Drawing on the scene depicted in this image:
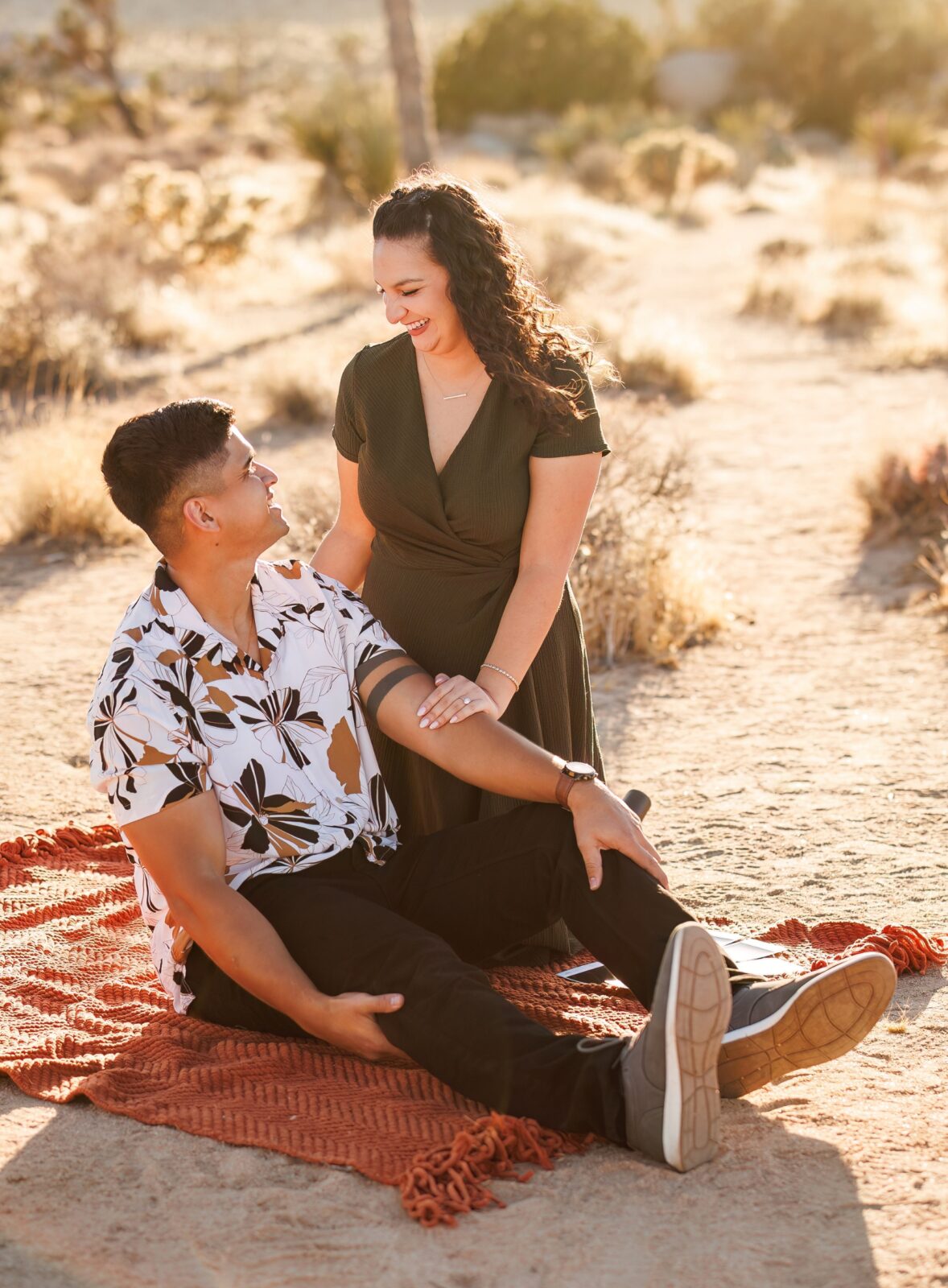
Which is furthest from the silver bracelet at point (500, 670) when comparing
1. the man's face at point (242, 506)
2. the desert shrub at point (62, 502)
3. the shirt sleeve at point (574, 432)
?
the desert shrub at point (62, 502)

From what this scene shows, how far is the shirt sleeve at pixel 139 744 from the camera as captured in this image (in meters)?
2.76

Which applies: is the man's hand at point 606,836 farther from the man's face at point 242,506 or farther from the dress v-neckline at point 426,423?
the dress v-neckline at point 426,423

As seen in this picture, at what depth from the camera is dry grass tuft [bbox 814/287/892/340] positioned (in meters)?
13.8

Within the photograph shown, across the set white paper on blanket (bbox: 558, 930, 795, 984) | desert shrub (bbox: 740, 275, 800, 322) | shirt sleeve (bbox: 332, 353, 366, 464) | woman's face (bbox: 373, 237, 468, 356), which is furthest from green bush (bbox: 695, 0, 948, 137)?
white paper on blanket (bbox: 558, 930, 795, 984)

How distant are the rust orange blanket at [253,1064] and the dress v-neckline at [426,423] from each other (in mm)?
1179

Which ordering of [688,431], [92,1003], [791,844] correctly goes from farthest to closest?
[688,431], [791,844], [92,1003]

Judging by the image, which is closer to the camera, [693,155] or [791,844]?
[791,844]

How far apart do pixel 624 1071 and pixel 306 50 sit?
62721 millimetres

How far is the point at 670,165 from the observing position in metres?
24.8

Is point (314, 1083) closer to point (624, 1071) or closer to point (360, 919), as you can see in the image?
point (360, 919)

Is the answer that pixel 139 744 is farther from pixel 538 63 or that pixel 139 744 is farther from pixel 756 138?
pixel 538 63

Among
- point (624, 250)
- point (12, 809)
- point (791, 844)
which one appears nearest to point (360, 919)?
point (791, 844)

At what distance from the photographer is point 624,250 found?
18453 mm

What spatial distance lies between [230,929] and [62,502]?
5.47 meters
